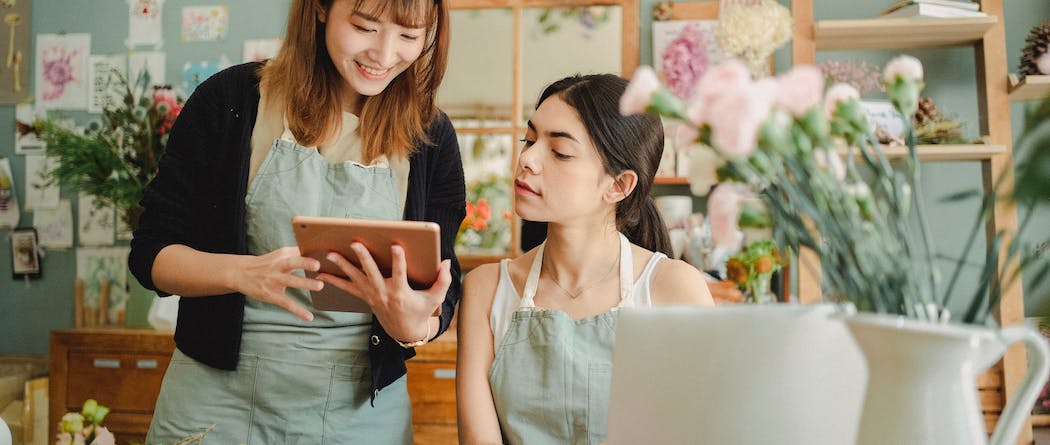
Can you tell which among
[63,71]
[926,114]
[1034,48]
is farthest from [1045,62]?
[63,71]

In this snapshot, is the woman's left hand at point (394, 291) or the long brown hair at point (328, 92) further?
the long brown hair at point (328, 92)

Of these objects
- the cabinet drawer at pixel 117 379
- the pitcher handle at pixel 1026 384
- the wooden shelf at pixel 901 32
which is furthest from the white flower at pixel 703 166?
the cabinet drawer at pixel 117 379

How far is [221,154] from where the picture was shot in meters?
1.28

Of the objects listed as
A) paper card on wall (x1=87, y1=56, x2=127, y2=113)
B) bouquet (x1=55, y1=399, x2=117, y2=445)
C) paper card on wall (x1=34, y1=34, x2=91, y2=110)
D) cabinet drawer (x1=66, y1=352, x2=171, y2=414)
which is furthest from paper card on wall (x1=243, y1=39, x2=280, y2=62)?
→ bouquet (x1=55, y1=399, x2=117, y2=445)

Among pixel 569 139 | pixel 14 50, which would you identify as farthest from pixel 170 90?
pixel 569 139

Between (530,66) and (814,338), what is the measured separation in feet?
8.47

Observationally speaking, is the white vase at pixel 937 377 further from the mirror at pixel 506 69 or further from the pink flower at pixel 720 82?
the mirror at pixel 506 69

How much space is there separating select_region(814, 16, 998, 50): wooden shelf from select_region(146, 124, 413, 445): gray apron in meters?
1.92

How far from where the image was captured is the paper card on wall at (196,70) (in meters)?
3.35

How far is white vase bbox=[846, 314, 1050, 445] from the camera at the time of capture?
513 millimetres

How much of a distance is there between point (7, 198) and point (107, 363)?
116 centimetres

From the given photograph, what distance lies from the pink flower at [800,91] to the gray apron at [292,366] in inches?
34.6

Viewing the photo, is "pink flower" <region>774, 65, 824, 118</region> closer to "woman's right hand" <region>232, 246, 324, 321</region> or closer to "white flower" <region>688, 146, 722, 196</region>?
"white flower" <region>688, 146, 722, 196</region>

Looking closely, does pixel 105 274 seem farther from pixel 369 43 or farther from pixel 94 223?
pixel 369 43
